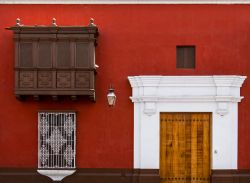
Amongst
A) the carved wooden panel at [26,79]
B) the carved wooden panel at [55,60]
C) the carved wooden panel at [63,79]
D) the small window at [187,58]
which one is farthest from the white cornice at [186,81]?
the carved wooden panel at [26,79]

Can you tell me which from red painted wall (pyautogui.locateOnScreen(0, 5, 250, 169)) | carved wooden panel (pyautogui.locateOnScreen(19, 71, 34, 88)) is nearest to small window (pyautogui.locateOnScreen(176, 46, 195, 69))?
red painted wall (pyautogui.locateOnScreen(0, 5, 250, 169))

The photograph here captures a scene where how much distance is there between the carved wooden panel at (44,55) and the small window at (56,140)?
1.44 meters

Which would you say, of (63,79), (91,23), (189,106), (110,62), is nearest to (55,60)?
(63,79)

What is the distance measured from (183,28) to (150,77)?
168cm

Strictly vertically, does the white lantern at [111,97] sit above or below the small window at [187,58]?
below

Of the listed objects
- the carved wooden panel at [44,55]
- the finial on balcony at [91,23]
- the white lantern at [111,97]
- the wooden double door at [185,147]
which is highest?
the finial on balcony at [91,23]

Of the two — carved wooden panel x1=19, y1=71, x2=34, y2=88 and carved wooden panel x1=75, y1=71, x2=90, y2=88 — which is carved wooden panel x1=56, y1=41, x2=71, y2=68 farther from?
carved wooden panel x1=19, y1=71, x2=34, y2=88

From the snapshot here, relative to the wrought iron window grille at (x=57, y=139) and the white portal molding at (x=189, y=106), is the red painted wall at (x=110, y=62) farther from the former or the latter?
the white portal molding at (x=189, y=106)

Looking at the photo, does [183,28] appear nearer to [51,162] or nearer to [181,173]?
[181,173]

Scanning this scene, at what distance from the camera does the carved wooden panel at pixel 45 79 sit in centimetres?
1214

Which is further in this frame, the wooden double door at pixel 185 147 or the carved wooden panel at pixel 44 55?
the wooden double door at pixel 185 147

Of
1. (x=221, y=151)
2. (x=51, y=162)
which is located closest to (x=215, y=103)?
(x=221, y=151)

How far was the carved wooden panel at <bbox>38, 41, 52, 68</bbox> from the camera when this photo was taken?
12.1m

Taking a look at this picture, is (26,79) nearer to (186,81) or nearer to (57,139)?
(57,139)
